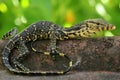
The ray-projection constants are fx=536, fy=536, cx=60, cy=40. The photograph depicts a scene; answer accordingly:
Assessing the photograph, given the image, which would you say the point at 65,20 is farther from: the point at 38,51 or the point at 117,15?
the point at 38,51

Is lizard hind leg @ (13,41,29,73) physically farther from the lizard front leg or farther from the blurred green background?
the blurred green background

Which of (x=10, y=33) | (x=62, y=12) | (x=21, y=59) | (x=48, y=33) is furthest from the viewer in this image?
(x=62, y=12)

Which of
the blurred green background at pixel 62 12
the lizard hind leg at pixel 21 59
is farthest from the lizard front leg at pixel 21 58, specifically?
the blurred green background at pixel 62 12

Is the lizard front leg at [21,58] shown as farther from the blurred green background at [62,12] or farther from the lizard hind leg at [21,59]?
the blurred green background at [62,12]

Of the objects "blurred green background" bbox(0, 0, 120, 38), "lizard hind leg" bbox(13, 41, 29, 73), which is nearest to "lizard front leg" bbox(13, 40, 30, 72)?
"lizard hind leg" bbox(13, 41, 29, 73)

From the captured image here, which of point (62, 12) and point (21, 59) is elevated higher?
point (62, 12)

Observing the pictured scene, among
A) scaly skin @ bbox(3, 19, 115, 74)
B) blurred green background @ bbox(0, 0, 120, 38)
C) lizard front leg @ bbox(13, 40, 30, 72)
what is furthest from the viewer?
blurred green background @ bbox(0, 0, 120, 38)

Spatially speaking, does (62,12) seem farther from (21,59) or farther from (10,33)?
(21,59)

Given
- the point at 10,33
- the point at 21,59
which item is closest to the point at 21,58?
the point at 21,59

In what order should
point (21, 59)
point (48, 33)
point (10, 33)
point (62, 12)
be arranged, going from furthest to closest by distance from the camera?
point (62, 12)
point (10, 33)
point (48, 33)
point (21, 59)
